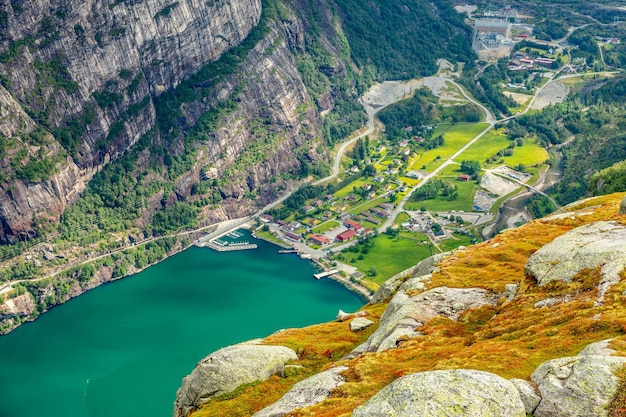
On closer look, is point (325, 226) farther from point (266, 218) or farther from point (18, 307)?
point (18, 307)

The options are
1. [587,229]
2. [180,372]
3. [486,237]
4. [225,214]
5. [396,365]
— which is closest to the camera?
[396,365]

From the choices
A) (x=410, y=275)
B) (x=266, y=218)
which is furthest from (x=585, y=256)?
(x=266, y=218)

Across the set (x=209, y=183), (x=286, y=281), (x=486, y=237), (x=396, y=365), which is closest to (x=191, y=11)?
Result: (x=209, y=183)

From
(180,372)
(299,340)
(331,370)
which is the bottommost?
(180,372)

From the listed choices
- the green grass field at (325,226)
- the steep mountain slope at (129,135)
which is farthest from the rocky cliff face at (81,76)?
the green grass field at (325,226)

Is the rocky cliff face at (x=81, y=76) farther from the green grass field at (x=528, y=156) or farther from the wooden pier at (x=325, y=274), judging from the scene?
the green grass field at (x=528, y=156)

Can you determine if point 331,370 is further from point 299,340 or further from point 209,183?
point 209,183

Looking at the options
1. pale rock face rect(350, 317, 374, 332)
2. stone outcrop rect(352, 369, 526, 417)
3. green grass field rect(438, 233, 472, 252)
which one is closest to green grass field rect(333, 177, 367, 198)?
green grass field rect(438, 233, 472, 252)
